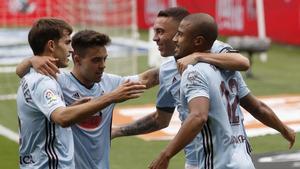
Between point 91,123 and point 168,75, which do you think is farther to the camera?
A: point 168,75

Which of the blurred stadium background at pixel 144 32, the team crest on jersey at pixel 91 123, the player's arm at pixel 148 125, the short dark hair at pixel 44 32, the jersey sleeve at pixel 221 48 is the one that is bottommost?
the blurred stadium background at pixel 144 32

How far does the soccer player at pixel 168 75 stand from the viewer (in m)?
6.49

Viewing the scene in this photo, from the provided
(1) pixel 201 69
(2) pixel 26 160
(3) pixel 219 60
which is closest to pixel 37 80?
(2) pixel 26 160

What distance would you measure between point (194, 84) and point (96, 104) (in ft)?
2.19

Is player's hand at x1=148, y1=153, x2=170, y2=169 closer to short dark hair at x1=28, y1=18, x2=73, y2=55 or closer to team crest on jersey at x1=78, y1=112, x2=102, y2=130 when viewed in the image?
team crest on jersey at x1=78, y1=112, x2=102, y2=130

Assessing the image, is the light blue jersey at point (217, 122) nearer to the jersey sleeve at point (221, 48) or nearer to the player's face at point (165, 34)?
the jersey sleeve at point (221, 48)

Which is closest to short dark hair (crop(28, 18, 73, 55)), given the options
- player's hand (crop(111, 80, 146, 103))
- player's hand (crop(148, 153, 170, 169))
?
player's hand (crop(111, 80, 146, 103))

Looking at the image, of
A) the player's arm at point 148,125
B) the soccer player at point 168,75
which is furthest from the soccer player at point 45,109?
the player's arm at point 148,125

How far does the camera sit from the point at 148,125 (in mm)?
7523

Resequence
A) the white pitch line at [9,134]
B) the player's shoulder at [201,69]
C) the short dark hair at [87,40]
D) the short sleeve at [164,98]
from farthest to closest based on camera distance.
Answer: the white pitch line at [9,134] → the short sleeve at [164,98] → the short dark hair at [87,40] → the player's shoulder at [201,69]

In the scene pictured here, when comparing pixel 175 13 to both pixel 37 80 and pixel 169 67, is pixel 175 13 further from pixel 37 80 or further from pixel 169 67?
pixel 37 80

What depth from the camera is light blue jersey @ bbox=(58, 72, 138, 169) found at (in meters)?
6.48

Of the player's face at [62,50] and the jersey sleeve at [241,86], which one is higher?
the player's face at [62,50]

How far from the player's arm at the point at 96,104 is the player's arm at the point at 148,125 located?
5.26 feet
